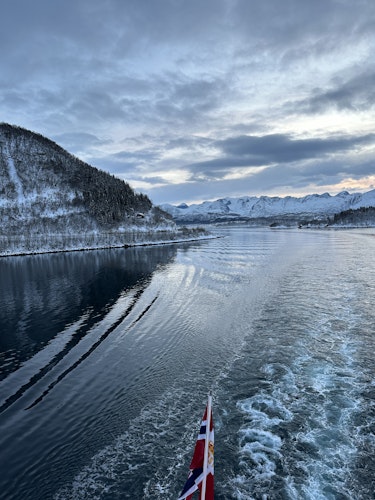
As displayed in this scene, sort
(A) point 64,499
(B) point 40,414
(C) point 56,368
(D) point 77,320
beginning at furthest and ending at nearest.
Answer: (D) point 77,320 < (C) point 56,368 < (B) point 40,414 < (A) point 64,499

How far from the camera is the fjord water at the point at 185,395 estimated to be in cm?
1174

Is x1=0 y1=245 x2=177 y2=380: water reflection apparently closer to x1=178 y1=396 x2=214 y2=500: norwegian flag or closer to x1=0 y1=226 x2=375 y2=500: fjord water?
x1=0 y1=226 x2=375 y2=500: fjord water

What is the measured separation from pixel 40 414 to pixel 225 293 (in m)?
27.7

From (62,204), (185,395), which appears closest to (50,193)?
(62,204)

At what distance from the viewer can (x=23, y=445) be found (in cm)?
1366

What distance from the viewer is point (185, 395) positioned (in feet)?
56.2

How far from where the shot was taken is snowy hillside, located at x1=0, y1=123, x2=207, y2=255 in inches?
5576

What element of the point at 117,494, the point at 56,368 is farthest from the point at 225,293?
→ the point at 117,494

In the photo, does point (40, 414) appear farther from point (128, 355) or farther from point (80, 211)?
point (80, 211)

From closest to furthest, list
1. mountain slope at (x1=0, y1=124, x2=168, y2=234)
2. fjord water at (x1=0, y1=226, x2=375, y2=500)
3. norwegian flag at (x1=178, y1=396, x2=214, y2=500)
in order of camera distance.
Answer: norwegian flag at (x1=178, y1=396, x2=214, y2=500), fjord water at (x1=0, y1=226, x2=375, y2=500), mountain slope at (x1=0, y1=124, x2=168, y2=234)

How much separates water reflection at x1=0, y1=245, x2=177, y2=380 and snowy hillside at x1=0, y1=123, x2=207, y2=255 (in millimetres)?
56696

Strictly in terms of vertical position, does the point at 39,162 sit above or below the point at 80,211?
above

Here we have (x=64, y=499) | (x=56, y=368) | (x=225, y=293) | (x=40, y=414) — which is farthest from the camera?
(x=225, y=293)

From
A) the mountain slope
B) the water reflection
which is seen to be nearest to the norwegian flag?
the water reflection
